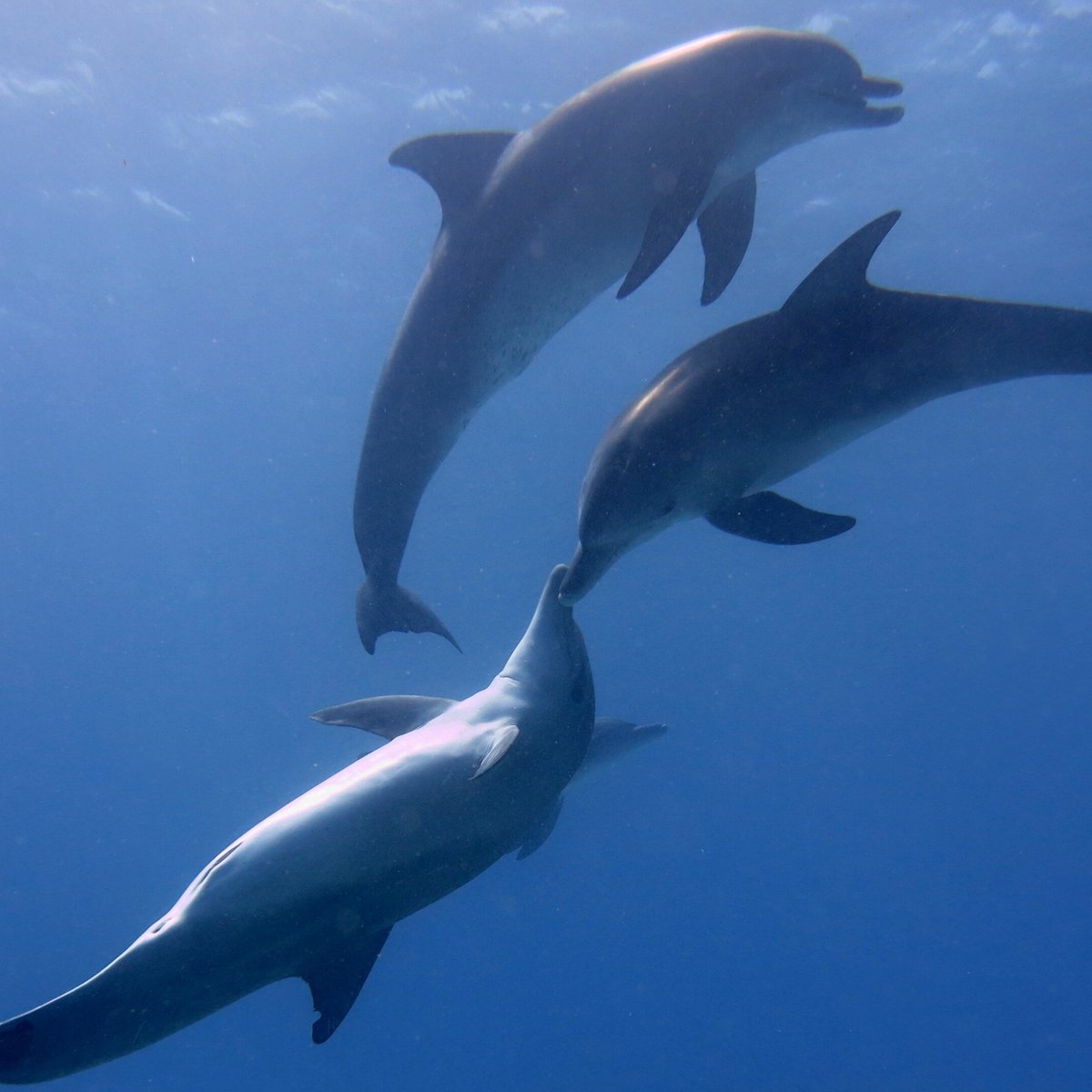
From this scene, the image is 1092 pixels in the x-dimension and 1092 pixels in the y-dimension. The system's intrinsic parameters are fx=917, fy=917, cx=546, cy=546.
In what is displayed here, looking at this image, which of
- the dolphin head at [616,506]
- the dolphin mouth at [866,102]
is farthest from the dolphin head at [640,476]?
the dolphin mouth at [866,102]

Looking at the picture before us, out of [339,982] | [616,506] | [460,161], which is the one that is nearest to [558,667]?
[616,506]

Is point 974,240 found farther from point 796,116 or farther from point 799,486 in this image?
point 796,116

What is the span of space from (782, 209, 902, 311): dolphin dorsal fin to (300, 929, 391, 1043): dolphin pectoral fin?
3.93 m

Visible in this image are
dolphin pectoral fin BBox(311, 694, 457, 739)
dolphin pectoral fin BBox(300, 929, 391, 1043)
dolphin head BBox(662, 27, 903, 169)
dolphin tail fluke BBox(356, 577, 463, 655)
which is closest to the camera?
dolphin head BBox(662, 27, 903, 169)

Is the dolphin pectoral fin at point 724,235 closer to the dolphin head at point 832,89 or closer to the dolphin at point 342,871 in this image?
the dolphin head at point 832,89

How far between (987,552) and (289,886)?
5633 cm

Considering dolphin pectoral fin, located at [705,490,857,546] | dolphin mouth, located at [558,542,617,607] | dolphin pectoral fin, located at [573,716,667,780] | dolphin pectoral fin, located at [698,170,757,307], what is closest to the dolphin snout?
dolphin pectoral fin, located at [698,170,757,307]

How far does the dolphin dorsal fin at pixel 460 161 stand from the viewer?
498cm

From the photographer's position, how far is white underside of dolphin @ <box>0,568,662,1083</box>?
14.0 ft

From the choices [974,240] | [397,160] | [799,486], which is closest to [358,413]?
[799,486]

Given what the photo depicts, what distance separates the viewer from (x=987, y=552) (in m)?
53.8

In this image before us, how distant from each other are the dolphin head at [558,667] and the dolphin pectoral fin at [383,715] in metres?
0.67

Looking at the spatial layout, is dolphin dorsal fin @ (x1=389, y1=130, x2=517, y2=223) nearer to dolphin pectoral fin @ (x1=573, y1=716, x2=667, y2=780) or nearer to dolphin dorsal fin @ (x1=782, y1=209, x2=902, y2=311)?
dolphin dorsal fin @ (x1=782, y1=209, x2=902, y2=311)

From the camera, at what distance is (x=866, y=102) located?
489 cm
